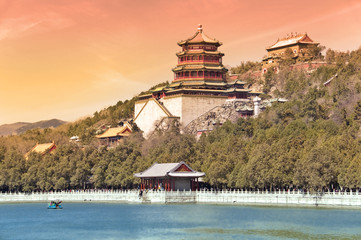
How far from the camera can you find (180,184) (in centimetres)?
7625

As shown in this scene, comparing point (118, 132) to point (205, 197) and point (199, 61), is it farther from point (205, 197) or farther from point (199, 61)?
point (205, 197)

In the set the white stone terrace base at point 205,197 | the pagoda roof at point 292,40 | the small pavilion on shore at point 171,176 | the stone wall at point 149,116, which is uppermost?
the pagoda roof at point 292,40

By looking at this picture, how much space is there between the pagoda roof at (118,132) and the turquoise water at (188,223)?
1462 inches

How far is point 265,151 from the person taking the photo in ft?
227

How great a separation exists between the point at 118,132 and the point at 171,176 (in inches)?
1278

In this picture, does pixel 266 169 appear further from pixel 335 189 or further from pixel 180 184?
pixel 180 184

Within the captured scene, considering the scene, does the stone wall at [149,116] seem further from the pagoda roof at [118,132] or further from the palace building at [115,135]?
the palace building at [115,135]

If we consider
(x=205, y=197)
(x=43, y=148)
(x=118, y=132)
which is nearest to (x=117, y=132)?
(x=118, y=132)

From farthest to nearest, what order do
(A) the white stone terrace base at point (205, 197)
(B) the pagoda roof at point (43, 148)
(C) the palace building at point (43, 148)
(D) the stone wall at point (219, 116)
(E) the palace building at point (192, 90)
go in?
(B) the pagoda roof at point (43, 148) → (C) the palace building at point (43, 148) → (E) the palace building at point (192, 90) → (D) the stone wall at point (219, 116) → (A) the white stone terrace base at point (205, 197)

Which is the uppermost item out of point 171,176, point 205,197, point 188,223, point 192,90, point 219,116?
point 192,90

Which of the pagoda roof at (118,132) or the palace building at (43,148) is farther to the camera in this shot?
the pagoda roof at (118,132)

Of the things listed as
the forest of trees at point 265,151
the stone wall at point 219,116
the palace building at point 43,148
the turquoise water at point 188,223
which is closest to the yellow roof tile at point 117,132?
the forest of trees at point 265,151

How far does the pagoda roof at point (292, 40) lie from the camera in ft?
382

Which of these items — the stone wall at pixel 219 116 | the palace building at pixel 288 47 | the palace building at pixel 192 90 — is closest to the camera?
the stone wall at pixel 219 116
